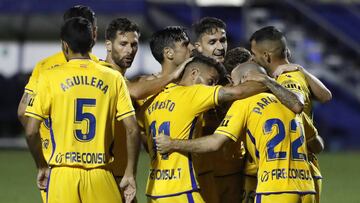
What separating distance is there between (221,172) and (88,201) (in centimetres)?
172

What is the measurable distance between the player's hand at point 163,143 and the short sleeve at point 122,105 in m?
0.30

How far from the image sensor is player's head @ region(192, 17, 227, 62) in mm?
9430

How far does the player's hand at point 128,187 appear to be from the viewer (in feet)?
24.5

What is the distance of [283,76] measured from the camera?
8.12 m

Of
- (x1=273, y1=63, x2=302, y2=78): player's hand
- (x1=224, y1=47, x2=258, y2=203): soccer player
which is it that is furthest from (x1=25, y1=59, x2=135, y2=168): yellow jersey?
(x1=224, y1=47, x2=258, y2=203): soccer player

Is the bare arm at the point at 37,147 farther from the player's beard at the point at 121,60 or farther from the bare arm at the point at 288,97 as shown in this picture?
the bare arm at the point at 288,97

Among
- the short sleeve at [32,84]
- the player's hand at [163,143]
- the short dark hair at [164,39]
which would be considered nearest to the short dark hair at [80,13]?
A: the short sleeve at [32,84]

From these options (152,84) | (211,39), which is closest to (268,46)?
(152,84)

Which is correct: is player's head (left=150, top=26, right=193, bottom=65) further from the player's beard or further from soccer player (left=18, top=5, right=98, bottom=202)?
the player's beard

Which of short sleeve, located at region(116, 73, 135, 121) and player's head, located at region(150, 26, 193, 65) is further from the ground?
player's head, located at region(150, 26, 193, 65)

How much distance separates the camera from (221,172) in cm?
870

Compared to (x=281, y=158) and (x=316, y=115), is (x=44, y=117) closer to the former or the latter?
(x=281, y=158)

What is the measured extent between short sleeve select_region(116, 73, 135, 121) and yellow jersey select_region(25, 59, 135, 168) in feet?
0.22

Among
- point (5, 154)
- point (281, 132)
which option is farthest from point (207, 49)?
point (5, 154)
